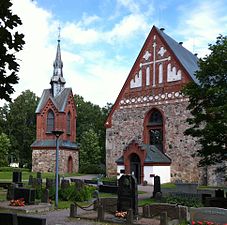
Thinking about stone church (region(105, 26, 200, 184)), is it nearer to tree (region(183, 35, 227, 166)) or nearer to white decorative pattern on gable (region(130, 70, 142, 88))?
white decorative pattern on gable (region(130, 70, 142, 88))

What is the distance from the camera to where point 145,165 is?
30.4 meters

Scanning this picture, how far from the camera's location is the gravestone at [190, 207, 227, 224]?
9.17 m

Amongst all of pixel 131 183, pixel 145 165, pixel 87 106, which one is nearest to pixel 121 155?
pixel 145 165

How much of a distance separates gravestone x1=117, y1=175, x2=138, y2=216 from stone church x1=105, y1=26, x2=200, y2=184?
16.4 metres

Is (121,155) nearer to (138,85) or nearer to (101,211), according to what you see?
(138,85)

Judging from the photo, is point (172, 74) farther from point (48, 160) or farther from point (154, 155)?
point (48, 160)

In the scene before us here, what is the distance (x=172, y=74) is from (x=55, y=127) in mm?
17794

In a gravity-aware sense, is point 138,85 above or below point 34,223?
above

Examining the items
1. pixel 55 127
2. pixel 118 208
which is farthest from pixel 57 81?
pixel 118 208

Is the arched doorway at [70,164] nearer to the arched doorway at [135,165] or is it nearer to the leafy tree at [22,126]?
the arched doorway at [135,165]

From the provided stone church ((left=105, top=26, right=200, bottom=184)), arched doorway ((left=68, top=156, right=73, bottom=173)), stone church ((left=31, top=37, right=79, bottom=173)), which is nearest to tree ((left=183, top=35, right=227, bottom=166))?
stone church ((left=105, top=26, right=200, bottom=184))

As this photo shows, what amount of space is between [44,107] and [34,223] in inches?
1460

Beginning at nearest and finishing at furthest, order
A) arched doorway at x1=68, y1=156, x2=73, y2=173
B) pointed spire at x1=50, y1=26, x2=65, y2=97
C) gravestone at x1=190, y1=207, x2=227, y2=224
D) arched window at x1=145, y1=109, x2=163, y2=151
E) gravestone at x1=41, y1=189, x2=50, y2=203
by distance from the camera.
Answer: gravestone at x1=190, y1=207, x2=227, y2=224
gravestone at x1=41, y1=189, x2=50, y2=203
arched window at x1=145, y1=109, x2=163, y2=151
arched doorway at x1=68, y1=156, x2=73, y2=173
pointed spire at x1=50, y1=26, x2=65, y2=97

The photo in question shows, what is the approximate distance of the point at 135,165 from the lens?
31547 mm
